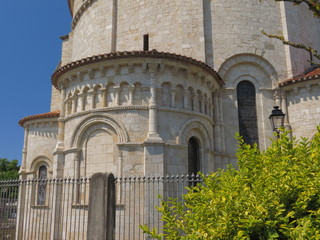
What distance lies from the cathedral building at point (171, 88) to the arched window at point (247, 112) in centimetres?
5

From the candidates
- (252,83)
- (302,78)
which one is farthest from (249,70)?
(302,78)

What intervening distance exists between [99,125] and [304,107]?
370 inches

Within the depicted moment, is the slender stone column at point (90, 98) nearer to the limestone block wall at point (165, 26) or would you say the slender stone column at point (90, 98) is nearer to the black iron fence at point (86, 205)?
the black iron fence at point (86, 205)

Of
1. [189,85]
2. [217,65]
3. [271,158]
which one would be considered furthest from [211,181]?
[217,65]

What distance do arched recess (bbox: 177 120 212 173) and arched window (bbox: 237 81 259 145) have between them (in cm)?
299

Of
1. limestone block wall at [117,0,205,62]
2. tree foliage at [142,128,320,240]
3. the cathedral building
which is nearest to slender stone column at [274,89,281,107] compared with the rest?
the cathedral building

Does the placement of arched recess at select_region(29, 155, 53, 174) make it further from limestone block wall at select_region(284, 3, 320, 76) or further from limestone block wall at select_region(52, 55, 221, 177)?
limestone block wall at select_region(284, 3, 320, 76)

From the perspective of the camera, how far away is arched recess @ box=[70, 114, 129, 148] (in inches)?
439

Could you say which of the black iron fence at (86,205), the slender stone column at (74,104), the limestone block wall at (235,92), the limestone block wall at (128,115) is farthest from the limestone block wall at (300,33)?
the slender stone column at (74,104)

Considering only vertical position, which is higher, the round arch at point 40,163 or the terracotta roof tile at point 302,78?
the terracotta roof tile at point 302,78

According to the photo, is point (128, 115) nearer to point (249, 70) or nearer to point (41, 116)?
point (249, 70)

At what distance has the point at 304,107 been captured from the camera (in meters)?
14.6

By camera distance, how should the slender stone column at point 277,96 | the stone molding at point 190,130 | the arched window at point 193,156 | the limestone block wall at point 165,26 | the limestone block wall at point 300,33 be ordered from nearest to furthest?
the stone molding at point 190,130 → the arched window at point 193,156 → the slender stone column at point 277,96 → the limestone block wall at point 165,26 → the limestone block wall at point 300,33

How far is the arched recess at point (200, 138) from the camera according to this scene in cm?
1188
